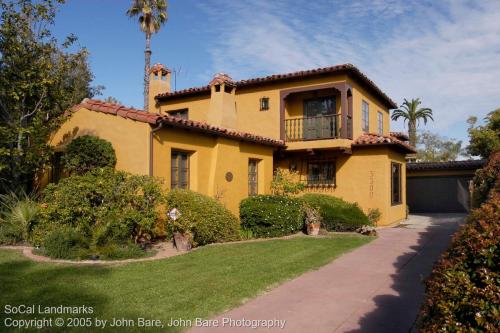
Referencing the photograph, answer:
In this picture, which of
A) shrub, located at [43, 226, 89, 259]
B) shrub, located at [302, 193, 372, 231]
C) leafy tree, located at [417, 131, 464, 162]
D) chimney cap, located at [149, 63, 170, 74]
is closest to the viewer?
shrub, located at [43, 226, 89, 259]

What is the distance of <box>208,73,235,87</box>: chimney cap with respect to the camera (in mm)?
14922

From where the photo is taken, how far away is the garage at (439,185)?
22.6 meters

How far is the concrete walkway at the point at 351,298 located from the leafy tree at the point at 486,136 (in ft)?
63.9

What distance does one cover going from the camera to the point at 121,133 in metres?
10.7

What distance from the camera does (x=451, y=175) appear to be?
23.0 metres

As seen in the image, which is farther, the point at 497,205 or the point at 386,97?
the point at 386,97

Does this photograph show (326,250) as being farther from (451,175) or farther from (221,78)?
(451,175)

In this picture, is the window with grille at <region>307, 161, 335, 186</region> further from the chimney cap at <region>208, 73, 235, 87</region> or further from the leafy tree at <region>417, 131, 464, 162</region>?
the leafy tree at <region>417, 131, 464, 162</region>

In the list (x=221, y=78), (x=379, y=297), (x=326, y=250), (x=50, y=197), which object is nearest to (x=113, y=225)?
(x=50, y=197)

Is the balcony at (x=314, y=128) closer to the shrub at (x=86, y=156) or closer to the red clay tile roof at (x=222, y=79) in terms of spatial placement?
the red clay tile roof at (x=222, y=79)

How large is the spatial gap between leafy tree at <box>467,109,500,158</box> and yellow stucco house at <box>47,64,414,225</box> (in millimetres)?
10225

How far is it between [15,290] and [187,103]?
43.3 feet

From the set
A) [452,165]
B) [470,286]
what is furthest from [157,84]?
[470,286]

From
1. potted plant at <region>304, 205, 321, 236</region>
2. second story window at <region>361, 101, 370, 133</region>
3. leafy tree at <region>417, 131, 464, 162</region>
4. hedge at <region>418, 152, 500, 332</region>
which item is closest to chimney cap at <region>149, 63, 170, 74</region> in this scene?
second story window at <region>361, 101, 370, 133</region>
